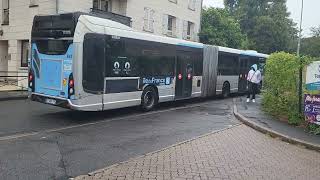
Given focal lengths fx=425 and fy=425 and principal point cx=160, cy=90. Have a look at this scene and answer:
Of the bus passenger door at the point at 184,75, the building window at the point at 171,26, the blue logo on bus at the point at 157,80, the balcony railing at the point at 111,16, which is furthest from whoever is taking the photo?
the building window at the point at 171,26

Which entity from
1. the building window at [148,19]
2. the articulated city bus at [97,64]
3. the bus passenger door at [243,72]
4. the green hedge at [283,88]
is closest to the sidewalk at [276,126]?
the green hedge at [283,88]

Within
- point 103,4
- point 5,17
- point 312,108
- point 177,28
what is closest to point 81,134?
point 312,108

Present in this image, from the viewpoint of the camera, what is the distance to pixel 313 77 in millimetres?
12023

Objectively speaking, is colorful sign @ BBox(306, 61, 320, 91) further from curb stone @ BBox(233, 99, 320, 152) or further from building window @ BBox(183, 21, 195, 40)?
building window @ BBox(183, 21, 195, 40)

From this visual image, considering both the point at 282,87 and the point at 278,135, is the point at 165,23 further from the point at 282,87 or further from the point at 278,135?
the point at 278,135

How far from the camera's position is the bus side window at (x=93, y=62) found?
39.9 ft

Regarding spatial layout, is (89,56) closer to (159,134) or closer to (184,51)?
(159,134)

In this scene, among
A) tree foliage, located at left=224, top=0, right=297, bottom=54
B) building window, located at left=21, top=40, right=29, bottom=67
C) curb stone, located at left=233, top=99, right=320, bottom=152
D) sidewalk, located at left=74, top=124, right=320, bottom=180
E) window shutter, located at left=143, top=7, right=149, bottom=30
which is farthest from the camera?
tree foliage, located at left=224, top=0, right=297, bottom=54

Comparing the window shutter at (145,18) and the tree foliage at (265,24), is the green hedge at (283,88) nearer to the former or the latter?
the window shutter at (145,18)

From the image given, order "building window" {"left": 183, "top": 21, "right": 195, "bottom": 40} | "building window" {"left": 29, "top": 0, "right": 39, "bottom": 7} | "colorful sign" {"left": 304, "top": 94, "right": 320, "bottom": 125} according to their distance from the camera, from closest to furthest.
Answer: "colorful sign" {"left": 304, "top": 94, "right": 320, "bottom": 125} < "building window" {"left": 29, "top": 0, "right": 39, "bottom": 7} < "building window" {"left": 183, "top": 21, "right": 195, "bottom": 40}

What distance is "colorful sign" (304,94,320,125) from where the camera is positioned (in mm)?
11682

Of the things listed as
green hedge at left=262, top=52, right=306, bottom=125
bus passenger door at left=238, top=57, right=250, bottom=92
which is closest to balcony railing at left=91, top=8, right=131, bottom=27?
bus passenger door at left=238, top=57, right=250, bottom=92

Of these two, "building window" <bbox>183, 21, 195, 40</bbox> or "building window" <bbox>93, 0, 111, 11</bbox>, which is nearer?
"building window" <bbox>93, 0, 111, 11</bbox>

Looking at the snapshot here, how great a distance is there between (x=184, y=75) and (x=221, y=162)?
9796 millimetres
